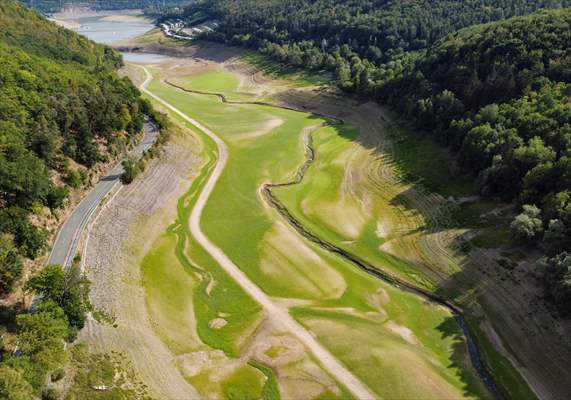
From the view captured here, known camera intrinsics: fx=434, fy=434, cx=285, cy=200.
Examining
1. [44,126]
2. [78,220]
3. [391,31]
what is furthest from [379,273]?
[391,31]

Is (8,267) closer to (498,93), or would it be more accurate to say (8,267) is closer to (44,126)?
(44,126)

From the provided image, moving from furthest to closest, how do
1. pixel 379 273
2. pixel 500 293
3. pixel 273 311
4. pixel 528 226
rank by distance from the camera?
pixel 379 273 → pixel 528 226 → pixel 500 293 → pixel 273 311

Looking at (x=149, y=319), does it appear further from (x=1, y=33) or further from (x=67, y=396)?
(x=1, y=33)

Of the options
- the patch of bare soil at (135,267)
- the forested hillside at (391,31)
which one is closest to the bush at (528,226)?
the patch of bare soil at (135,267)

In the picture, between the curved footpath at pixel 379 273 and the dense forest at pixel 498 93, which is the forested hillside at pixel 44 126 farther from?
the dense forest at pixel 498 93

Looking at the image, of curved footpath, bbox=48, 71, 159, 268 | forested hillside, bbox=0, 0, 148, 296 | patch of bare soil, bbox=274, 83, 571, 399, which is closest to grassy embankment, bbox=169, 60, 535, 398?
patch of bare soil, bbox=274, 83, 571, 399

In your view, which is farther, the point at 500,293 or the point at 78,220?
the point at 78,220
